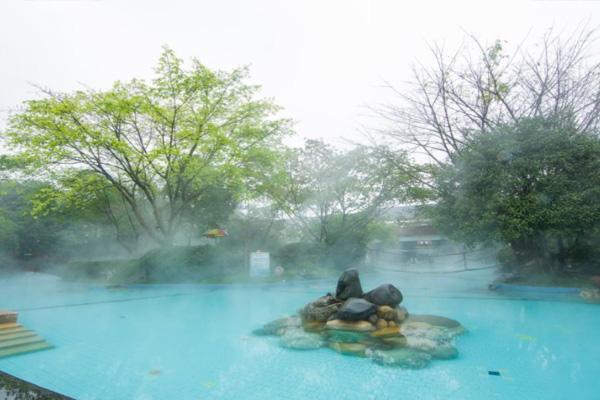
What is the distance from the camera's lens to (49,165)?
13242 millimetres

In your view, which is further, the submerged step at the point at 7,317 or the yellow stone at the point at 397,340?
the submerged step at the point at 7,317

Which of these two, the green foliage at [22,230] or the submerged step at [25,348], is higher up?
the green foliage at [22,230]

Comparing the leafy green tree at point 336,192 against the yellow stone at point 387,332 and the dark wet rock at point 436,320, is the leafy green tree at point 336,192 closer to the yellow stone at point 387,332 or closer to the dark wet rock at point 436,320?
the dark wet rock at point 436,320

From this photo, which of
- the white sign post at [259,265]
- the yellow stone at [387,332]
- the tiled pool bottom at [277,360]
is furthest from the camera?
the white sign post at [259,265]

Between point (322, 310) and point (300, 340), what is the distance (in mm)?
1458

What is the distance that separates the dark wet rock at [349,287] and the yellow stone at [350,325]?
2.85 feet

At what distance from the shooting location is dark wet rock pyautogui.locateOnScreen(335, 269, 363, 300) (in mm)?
7059

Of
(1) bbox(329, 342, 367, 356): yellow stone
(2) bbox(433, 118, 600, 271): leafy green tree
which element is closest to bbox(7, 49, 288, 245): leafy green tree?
(2) bbox(433, 118, 600, 271): leafy green tree

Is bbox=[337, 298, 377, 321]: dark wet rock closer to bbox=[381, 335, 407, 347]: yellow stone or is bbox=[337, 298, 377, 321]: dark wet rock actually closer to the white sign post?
bbox=[381, 335, 407, 347]: yellow stone

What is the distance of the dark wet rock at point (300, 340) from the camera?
5.13 m

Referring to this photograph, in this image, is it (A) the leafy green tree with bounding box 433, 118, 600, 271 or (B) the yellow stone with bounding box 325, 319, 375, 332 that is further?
(A) the leafy green tree with bounding box 433, 118, 600, 271

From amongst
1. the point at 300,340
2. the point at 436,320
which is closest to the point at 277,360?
the point at 300,340

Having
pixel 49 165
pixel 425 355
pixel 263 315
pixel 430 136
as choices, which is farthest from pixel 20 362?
pixel 430 136

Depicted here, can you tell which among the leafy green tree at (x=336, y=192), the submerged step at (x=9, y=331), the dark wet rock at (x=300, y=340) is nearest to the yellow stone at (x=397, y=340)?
the dark wet rock at (x=300, y=340)
